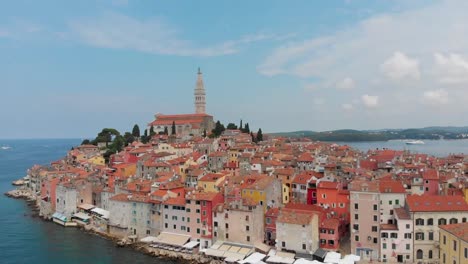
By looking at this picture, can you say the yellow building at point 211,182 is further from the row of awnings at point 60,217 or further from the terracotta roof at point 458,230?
the terracotta roof at point 458,230

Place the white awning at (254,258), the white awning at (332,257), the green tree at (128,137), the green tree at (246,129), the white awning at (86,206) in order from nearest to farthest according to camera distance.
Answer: the white awning at (332,257) → the white awning at (254,258) → the white awning at (86,206) → the green tree at (128,137) → the green tree at (246,129)

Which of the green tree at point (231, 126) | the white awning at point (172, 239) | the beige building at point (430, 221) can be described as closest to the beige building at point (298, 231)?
the beige building at point (430, 221)

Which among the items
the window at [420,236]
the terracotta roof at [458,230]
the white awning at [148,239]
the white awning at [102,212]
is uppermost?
the terracotta roof at [458,230]

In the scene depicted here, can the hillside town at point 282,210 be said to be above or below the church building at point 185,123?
below

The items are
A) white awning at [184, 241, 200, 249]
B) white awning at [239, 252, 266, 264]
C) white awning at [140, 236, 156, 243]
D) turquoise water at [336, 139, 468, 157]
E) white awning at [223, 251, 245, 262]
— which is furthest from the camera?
turquoise water at [336, 139, 468, 157]

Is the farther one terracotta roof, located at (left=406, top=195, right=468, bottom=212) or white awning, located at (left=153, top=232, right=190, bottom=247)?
white awning, located at (left=153, top=232, right=190, bottom=247)

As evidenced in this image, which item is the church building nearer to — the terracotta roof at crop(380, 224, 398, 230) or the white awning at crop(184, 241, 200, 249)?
the white awning at crop(184, 241, 200, 249)

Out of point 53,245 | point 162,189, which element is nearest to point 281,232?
point 162,189

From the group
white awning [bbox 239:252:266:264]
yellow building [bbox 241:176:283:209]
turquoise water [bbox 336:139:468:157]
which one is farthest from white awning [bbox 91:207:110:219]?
turquoise water [bbox 336:139:468:157]
